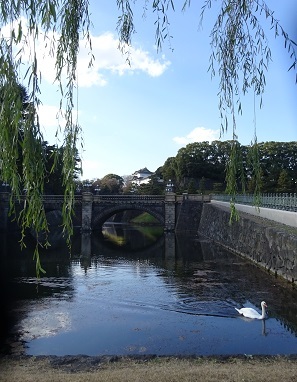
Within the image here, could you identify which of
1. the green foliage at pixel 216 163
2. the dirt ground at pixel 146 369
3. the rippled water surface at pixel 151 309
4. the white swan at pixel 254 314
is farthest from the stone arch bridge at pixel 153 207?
the dirt ground at pixel 146 369

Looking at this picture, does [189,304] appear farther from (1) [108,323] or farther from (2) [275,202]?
(2) [275,202]

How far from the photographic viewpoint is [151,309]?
42.2 feet

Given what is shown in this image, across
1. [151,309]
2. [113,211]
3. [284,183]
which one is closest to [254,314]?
[151,309]

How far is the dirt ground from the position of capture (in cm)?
655

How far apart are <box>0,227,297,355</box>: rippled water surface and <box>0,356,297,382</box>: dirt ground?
1.29 metres

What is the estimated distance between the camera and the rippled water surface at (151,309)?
9570mm

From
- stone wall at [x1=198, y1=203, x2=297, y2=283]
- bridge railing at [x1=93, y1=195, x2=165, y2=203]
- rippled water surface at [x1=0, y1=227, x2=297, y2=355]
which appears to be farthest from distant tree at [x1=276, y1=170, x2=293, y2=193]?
rippled water surface at [x1=0, y1=227, x2=297, y2=355]

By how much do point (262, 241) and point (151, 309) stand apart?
30.5ft

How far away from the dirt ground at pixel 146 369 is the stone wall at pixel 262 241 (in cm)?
800

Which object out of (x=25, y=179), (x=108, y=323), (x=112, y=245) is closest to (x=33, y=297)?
(x=108, y=323)

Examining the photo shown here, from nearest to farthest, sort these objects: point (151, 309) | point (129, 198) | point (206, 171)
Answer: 1. point (151, 309)
2. point (129, 198)
3. point (206, 171)

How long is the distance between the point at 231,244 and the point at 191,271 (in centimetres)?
894

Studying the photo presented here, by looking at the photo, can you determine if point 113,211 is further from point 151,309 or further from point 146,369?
point 146,369

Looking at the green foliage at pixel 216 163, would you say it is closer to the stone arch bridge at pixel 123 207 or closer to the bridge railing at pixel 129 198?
the stone arch bridge at pixel 123 207
